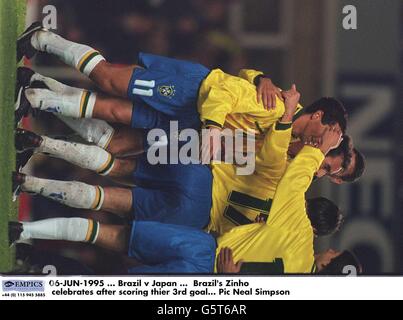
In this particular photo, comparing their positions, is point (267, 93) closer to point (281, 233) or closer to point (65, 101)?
point (281, 233)

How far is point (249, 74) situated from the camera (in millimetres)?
7172

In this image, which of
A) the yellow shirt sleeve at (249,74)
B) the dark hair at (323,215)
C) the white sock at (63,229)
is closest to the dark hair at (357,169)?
the dark hair at (323,215)

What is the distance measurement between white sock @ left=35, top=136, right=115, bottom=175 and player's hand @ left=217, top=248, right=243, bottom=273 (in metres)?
0.65

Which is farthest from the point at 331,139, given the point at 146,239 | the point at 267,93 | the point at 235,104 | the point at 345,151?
the point at 146,239

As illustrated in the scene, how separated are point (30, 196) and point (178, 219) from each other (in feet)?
2.15

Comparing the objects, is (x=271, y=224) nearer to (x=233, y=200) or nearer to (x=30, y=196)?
(x=233, y=200)

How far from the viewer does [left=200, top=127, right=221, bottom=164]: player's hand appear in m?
7.12

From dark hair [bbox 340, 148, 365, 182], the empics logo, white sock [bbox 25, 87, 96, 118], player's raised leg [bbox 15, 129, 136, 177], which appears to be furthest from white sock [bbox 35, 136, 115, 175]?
dark hair [bbox 340, 148, 365, 182]

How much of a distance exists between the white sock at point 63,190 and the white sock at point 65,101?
1.01ft

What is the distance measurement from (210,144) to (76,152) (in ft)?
1.94

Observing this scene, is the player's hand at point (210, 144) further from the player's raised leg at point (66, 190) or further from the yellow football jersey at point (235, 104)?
the player's raised leg at point (66, 190)

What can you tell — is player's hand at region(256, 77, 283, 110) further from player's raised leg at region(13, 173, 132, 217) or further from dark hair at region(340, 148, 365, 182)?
player's raised leg at region(13, 173, 132, 217)

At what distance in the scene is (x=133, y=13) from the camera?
23.6ft

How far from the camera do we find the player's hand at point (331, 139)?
722 cm
